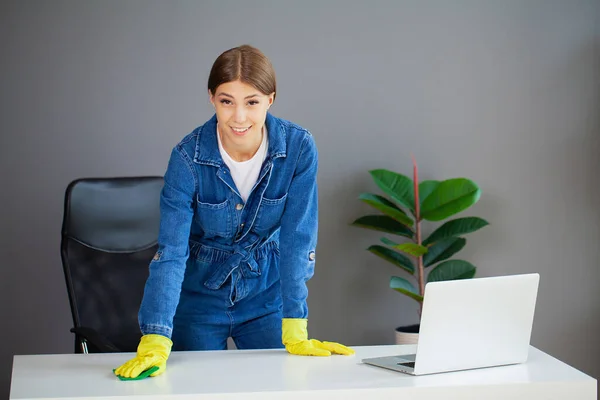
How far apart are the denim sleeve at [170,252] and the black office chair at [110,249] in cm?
76

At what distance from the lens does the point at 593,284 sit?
3.70 m

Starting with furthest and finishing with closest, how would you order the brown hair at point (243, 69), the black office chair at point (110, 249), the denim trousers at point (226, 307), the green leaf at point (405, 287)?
1. the green leaf at point (405, 287)
2. the black office chair at point (110, 249)
3. the denim trousers at point (226, 307)
4. the brown hair at point (243, 69)

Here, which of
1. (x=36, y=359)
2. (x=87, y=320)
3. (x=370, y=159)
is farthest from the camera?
(x=370, y=159)

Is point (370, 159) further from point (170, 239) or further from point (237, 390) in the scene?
point (237, 390)

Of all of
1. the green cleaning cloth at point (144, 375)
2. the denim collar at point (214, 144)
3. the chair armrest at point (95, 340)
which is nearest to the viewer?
the green cleaning cloth at point (144, 375)

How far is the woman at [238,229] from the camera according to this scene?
1932 millimetres

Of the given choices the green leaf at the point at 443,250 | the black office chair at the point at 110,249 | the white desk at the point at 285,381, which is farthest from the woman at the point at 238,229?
the green leaf at the point at 443,250

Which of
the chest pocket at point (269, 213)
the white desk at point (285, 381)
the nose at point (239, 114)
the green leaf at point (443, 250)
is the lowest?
the white desk at point (285, 381)

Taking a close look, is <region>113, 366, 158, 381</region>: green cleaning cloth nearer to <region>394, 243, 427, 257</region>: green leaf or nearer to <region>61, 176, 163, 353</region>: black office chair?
<region>61, 176, 163, 353</region>: black office chair

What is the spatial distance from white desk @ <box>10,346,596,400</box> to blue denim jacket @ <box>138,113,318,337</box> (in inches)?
10.0

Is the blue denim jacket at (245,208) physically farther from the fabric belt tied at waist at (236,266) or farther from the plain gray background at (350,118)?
the plain gray background at (350,118)

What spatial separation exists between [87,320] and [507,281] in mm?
1480

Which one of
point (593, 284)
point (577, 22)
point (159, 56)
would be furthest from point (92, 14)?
point (593, 284)

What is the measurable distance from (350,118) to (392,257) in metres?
0.67
